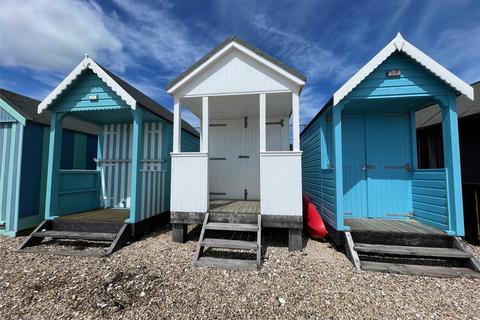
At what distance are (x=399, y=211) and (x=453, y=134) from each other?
5.99ft

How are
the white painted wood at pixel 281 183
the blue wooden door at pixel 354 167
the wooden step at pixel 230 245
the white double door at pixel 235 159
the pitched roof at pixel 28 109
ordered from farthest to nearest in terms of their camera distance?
the white double door at pixel 235 159 < the pitched roof at pixel 28 109 < the blue wooden door at pixel 354 167 < the white painted wood at pixel 281 183 < the wooden step at pixel 230 245

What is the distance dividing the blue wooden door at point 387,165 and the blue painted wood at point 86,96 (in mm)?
5507

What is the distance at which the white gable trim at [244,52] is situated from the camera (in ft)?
12.8

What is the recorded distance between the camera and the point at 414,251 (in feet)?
10.3

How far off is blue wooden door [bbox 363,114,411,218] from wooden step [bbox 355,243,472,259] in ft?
4.04

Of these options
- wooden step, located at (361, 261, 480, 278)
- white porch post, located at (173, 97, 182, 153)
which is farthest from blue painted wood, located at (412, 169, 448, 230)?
white porch post, located at (173, 97, 182, 153)

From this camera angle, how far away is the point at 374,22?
5.12 meters

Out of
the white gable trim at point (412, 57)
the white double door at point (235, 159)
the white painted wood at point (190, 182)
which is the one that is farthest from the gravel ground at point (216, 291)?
the white gable trim at point (412, 57)

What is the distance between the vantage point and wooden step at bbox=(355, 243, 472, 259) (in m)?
3.05

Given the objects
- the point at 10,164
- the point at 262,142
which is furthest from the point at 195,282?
the point at 10,164

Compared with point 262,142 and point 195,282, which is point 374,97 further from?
point 195,282

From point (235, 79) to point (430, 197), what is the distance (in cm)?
446

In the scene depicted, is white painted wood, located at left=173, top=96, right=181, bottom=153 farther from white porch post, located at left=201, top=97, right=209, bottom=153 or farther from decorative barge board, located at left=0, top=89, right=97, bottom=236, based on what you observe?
decorative barge board, located at left=0, top=89, right=97, bottom=236

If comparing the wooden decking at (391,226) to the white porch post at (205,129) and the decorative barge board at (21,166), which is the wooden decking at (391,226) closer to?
the white porch post at (205,129)
